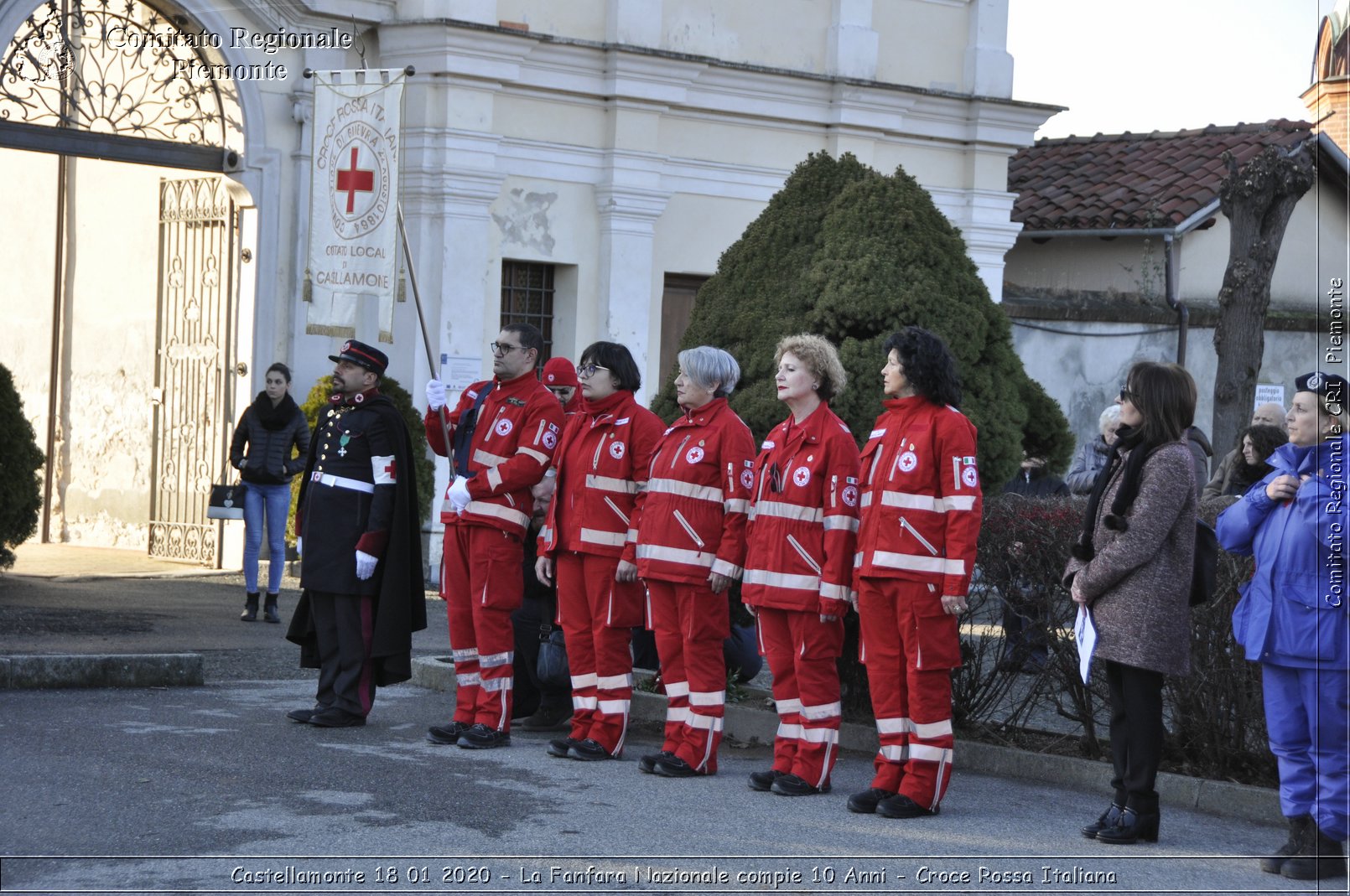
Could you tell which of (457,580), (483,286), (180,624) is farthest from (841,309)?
(483,286)

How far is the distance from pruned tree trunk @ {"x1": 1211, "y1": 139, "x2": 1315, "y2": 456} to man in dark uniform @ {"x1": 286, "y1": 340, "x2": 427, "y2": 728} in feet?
25.0

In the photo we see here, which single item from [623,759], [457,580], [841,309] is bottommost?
[623,759]

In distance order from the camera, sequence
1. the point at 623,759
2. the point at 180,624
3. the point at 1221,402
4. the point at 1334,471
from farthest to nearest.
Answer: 1. the point at 1221,402
2. the point at 180,624
3. the point at 623,759
4. the point at 1334,471

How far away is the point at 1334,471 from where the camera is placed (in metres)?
6.27

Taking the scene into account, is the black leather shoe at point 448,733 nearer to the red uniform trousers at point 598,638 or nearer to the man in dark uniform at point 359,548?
the man in dark uniform at point 359,548

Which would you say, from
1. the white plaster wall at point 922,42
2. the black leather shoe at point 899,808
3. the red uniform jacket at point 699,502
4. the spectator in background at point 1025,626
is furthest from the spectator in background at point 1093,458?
the white plaster wall at point 922,42

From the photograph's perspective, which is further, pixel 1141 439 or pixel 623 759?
pixel 623 759

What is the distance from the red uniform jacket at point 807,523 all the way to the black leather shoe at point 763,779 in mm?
743

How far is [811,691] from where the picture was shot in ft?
24.6

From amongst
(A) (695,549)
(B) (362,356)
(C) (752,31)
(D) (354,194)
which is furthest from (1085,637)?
(C) (752,31)

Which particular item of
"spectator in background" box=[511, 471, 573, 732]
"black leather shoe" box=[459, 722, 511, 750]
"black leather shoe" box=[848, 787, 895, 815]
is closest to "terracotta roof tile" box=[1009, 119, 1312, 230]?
"spectator in background" box=[511, 471, 573, 732]

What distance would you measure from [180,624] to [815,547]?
654 cm

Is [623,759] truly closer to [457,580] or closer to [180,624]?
[457,580]

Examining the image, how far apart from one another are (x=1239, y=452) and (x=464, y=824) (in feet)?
17.0
